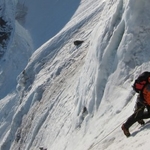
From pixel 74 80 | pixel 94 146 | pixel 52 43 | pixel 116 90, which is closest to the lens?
pixel 94 146

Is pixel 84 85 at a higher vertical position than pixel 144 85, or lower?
lower

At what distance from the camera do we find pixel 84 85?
15.4 metres

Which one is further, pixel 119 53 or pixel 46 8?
pixel 46 8

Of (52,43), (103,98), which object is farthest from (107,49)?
(52,43)

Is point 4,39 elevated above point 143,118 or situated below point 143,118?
above

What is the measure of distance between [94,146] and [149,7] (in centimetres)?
538

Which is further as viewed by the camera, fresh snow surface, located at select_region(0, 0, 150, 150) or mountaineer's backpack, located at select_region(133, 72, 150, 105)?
fresh snow surface, located at select_region(0, 0, 150, 150)

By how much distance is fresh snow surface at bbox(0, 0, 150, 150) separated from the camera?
11.5 metres

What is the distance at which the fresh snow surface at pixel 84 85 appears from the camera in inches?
452

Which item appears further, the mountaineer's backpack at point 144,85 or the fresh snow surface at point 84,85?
the fresh snow surface at point 84,85

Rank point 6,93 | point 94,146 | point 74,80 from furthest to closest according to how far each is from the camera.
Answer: point 6,93, point 74,80, point 94,146

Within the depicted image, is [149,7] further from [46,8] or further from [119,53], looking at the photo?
[46,8]

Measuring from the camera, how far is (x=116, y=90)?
12.1m

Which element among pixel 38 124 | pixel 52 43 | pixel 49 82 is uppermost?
pixel 52 43
